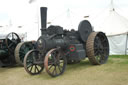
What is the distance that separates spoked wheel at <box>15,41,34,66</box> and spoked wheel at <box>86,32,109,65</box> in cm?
264

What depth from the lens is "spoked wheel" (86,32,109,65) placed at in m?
5.65

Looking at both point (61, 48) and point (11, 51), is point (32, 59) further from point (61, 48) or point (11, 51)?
point (11, 51)

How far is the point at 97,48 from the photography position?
5996 mm

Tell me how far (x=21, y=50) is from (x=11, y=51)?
40 centimetres

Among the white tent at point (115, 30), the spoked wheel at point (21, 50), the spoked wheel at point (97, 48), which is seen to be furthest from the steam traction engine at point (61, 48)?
the white tent at point (115, 30)

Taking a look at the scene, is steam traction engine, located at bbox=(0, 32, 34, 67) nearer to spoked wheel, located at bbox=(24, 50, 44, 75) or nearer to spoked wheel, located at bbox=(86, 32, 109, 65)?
spoked wheel, located at bbox=(24, 50, 44, 75)

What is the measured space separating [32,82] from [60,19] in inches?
425

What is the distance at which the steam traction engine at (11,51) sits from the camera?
6.53 meters

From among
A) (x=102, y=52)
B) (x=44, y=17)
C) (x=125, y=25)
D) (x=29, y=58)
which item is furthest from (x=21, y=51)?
(x=125, y=25)

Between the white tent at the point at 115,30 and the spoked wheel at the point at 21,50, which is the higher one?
the white tent at the point at 115,30

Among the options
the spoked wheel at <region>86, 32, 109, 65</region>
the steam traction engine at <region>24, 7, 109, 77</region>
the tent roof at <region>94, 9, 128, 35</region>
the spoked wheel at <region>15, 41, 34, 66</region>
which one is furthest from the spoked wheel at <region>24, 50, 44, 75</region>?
the tent roof at <region>94, 9, 128, 35</region>

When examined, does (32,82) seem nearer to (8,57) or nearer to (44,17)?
(44,17)

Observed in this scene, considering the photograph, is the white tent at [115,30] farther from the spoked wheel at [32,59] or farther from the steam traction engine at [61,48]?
the spoked wheel at [32,59]

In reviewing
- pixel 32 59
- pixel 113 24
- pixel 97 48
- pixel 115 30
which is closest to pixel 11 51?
pixel 32 59
